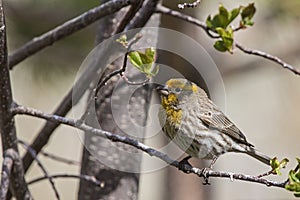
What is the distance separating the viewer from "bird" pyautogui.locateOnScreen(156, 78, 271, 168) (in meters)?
1.20

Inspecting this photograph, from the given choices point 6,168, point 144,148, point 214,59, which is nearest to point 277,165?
point 144,148

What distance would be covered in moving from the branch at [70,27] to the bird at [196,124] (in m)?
0.17

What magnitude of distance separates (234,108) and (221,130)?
3513 millimetres

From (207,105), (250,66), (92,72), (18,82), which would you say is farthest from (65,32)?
(250,66)

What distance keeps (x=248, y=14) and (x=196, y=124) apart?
0.22 meters

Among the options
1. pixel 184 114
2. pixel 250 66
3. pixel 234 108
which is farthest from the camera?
pixel 234 108

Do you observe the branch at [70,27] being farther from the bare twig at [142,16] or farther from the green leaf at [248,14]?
the green leaf at [248,14]

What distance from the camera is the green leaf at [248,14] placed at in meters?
1.18

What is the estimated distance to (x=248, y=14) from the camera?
119 cm

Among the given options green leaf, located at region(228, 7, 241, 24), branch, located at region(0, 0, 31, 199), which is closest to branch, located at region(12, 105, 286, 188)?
branch, located at region(0, 0, 31, 199)

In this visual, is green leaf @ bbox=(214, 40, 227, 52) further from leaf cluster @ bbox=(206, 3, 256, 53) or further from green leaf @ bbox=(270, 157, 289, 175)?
green leaf @ bbox=(270, 157, 289, 175)

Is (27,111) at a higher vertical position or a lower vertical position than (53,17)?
lower

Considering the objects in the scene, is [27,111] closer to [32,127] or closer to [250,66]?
[250,66]

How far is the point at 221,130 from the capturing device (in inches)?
49.8
